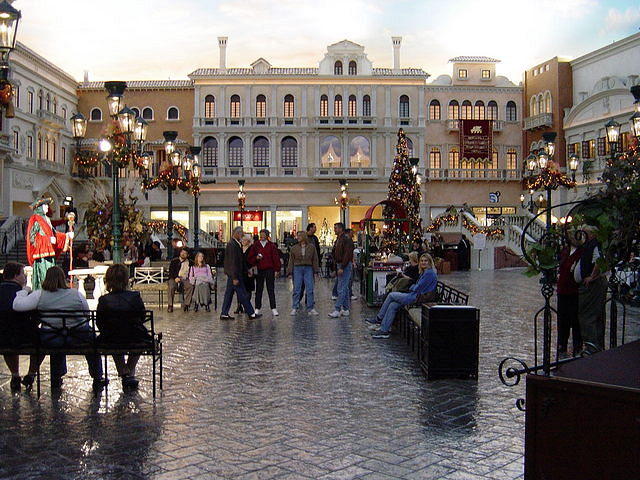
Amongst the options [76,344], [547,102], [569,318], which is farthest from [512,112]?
[76,344]

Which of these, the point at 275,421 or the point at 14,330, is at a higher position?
the point at 14,330

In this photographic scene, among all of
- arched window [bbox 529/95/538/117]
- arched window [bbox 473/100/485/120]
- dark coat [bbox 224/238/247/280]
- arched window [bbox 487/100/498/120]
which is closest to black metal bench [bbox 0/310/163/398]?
dark coat [bbox 224/238/247/280]

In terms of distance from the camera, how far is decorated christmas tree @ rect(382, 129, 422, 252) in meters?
21.2

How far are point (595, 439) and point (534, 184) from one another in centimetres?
1638

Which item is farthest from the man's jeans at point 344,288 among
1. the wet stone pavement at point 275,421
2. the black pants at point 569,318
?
the black pants at point 569,318

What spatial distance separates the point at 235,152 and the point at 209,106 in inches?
131

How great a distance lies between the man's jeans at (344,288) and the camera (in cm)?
1404

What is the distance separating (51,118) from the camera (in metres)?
42.2

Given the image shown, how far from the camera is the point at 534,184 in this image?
19.0 metres

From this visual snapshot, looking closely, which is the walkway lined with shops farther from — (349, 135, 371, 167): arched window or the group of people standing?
(349, 135, 371, 167): arched window

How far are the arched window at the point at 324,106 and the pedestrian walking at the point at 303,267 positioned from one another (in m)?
33.7

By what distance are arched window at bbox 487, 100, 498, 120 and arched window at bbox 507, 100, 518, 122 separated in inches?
32.9

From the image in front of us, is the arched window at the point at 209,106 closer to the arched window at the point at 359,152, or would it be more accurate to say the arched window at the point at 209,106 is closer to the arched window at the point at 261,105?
the arched window at the point at 261,105

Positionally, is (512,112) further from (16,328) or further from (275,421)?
(275,421)
